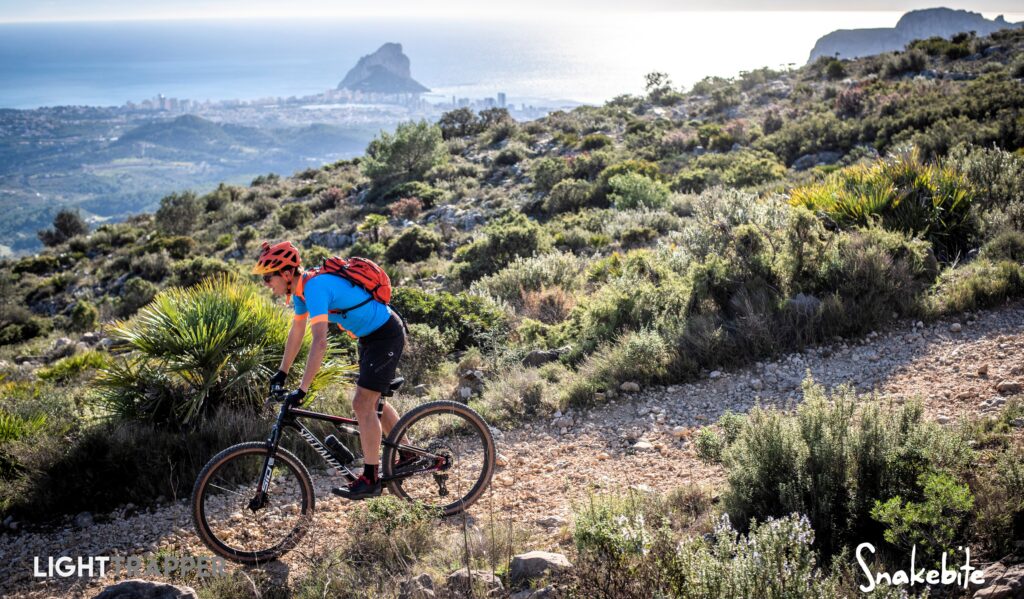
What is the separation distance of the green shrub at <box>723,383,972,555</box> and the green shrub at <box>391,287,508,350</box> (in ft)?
15.6

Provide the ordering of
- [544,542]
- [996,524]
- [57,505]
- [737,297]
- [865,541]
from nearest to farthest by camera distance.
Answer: [996,524]
[865,541]
[544,542]
[57,505]
[737,297]

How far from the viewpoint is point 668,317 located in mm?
7094

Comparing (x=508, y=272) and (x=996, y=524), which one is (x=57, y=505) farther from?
(x=508, y=272)

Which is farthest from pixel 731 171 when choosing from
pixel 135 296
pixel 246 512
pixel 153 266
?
pixel 153 266

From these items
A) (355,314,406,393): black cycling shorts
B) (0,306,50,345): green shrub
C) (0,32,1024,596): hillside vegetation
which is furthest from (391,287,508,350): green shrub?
(0,306,50,345): green shrub

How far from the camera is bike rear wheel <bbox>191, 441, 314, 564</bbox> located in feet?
12.8

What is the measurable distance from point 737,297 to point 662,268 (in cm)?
139

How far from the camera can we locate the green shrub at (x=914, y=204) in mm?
8109

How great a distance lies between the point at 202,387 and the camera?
18.4 feet

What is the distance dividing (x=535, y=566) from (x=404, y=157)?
88.2ft

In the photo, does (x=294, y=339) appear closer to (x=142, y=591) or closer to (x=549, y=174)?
(x=142, y=591)

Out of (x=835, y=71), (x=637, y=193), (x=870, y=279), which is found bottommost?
(x=870, y=279)

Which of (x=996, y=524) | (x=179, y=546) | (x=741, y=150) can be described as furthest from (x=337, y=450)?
(x=741, y=150)

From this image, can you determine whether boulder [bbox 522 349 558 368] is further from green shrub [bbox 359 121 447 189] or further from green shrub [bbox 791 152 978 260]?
green shrub [bbox 359 121 447 189]
